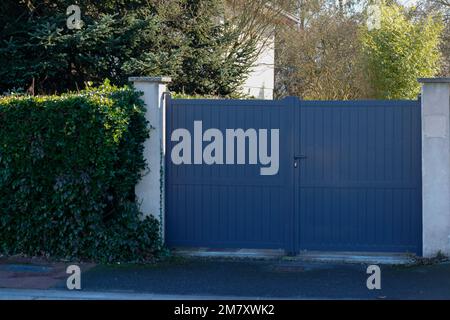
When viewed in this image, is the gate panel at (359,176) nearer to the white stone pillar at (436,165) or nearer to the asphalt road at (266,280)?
the white stone pillar at (436,165)

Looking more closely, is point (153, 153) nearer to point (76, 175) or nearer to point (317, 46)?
point (76, 175)

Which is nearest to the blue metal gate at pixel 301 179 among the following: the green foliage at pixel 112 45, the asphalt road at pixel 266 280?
the asphalt road at pixel 266 280

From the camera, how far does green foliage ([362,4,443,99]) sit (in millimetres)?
15883

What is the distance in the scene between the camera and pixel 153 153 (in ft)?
29.1

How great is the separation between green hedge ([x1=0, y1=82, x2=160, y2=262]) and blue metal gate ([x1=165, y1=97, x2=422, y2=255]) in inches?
24.0

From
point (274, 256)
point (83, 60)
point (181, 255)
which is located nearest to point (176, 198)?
point (181, 255)

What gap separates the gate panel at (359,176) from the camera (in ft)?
28.4

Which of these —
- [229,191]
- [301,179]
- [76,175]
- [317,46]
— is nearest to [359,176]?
[301,179]

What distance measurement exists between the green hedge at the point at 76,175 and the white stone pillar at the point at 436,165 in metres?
3.52

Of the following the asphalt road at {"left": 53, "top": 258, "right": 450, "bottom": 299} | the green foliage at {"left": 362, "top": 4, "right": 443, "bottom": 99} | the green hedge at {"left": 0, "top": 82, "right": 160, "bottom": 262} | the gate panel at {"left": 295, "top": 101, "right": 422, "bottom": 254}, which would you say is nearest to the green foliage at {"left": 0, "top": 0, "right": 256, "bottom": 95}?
the green hedge at {"left": 0, "top": 82, "right": 160, "bottom": 262}

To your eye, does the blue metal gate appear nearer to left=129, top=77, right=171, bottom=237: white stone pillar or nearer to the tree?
left=129, top=77, right=171, bottom=237: white stone pillar

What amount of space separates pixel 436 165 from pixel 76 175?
15.0 feet

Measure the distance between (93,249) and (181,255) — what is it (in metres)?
1.18
